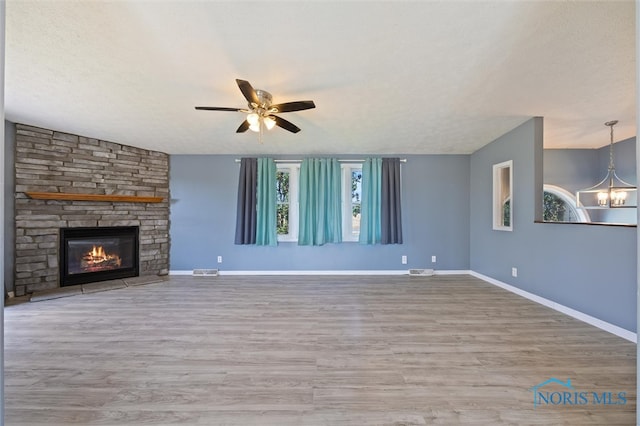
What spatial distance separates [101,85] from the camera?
7.93ft

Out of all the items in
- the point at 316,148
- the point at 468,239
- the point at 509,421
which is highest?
the point at 316,148

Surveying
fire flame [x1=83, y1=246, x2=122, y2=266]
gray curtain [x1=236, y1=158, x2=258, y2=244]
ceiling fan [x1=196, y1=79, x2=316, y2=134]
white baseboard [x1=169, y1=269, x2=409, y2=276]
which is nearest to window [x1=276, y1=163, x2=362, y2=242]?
gray curtain [x1=236, y1=158, x2=258, y2=244]

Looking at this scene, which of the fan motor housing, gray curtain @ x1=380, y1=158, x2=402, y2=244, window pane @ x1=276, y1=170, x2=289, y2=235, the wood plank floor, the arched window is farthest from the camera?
the arched window

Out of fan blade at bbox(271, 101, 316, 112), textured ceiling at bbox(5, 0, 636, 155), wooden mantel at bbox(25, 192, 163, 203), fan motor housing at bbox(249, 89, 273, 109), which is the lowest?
wooden mantel at bbox(25, 192, 163, 203)

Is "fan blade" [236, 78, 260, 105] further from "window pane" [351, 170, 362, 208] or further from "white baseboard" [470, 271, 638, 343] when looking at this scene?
"white baseboard" [470, 271, 638, 343]

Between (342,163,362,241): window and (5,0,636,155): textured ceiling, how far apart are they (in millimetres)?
1314

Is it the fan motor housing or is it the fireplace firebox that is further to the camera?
the fireplace firebox

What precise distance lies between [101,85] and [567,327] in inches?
200

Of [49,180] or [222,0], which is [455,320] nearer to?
[222,0]

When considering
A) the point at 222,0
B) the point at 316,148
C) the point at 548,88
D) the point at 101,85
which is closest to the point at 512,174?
the point at 548,88

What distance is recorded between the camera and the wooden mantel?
3.40 metres

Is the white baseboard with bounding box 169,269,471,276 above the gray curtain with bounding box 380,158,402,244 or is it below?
below

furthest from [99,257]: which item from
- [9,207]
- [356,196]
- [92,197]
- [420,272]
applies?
[420,272]

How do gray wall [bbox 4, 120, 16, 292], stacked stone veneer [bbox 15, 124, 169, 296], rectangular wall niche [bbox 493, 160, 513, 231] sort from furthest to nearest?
rectangular wall niche [bbox 493, 160, 513, 231] → stacked stone veneer [bbox 15, 124, 169, 296] → gray wall [bbox 4, 120, 16, 292]
